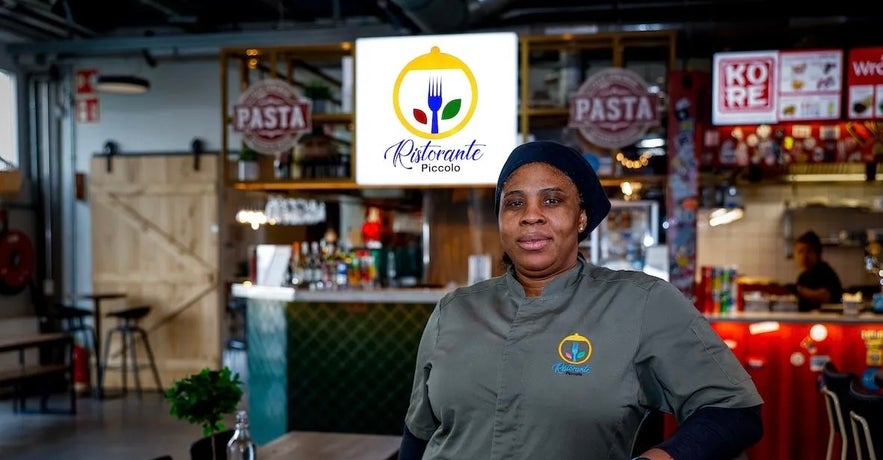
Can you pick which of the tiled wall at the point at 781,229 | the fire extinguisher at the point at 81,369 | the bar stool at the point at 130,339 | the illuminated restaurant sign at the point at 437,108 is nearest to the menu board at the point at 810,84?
the tiled wall at the point at 781,229

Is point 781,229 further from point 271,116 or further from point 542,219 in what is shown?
point 542,219

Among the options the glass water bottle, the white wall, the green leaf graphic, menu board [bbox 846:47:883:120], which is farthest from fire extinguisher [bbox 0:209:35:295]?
menu board [bbox 846:47:883:120]

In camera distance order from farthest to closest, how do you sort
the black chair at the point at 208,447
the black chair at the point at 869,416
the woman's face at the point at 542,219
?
the black chair at the point at 869,416, the black chair at the point at 208,447, the woman's face at the point at 542,219

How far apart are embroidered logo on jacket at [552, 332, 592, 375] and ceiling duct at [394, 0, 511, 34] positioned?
4.87 m

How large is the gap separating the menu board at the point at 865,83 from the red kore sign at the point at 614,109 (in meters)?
1.36

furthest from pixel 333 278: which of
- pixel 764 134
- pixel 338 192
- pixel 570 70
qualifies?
pixel 764 134

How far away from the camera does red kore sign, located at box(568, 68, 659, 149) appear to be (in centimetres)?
579

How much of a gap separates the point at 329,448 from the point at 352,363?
2.80 m

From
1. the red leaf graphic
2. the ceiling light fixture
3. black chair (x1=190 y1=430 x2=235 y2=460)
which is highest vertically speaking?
the ceiling light fixture

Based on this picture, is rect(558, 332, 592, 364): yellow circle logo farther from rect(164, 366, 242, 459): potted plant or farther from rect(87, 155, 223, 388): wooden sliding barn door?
rect(87, 155, 223, 388): wooden sliding barn door

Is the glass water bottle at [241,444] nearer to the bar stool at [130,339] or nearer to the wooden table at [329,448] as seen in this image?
the wooden table at [329,448]

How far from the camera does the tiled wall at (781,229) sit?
949 cm

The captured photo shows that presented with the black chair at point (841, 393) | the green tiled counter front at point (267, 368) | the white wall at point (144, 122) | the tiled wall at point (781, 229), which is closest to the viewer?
the black chair at point (841, 393)

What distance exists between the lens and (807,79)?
5828 mm
